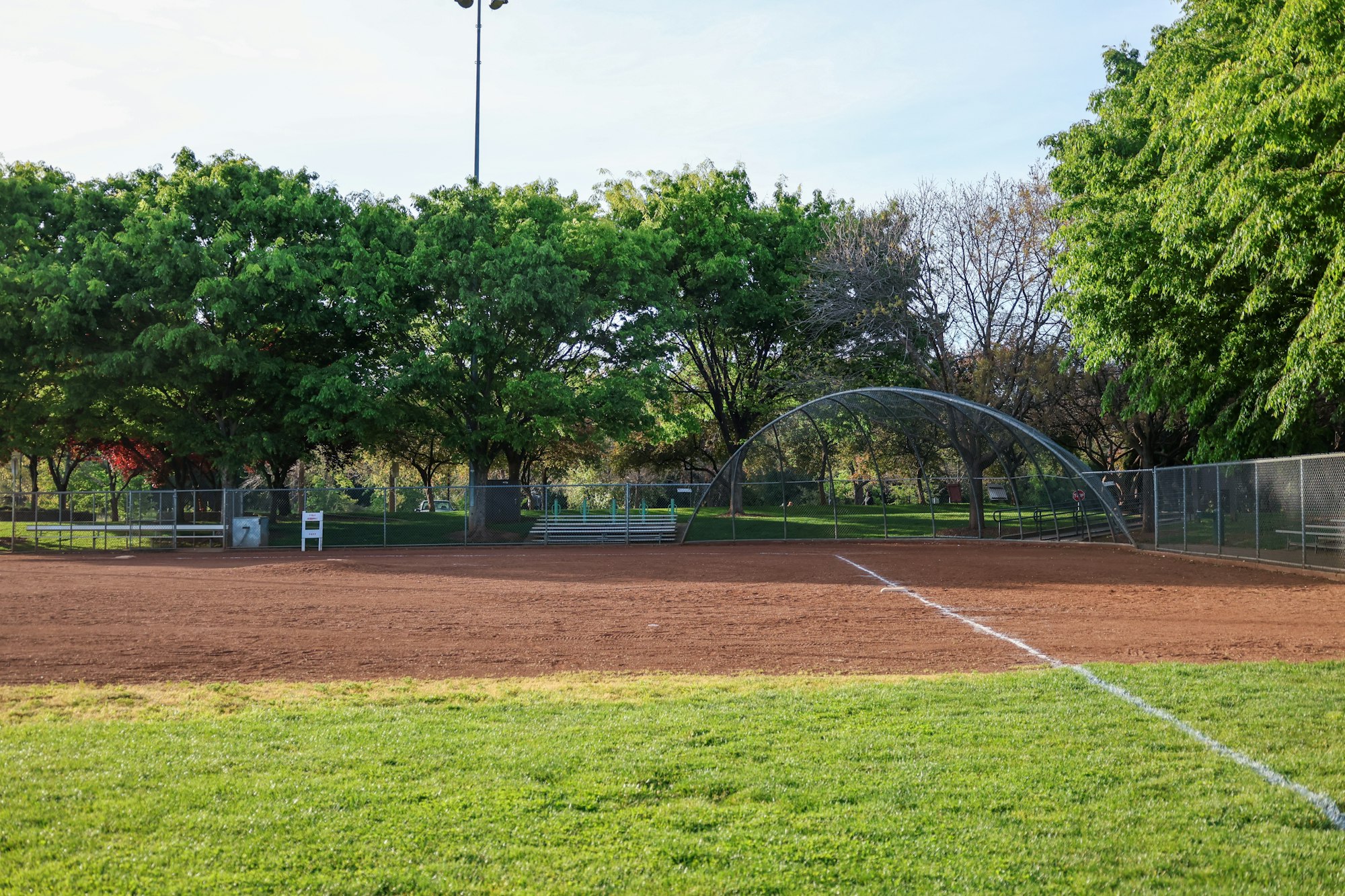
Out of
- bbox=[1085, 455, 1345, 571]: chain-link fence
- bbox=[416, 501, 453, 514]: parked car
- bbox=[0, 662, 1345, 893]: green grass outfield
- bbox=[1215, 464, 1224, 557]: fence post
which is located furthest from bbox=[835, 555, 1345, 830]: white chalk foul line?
bbox=[416, 501, 453, 514]: parked car

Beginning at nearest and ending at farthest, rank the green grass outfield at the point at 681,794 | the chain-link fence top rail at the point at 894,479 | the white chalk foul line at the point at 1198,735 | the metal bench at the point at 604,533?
the green grass outfield at the point at 681,794 → the white chalk foul line at the point at 1198,735 → the chain-link fence top rail at the point at 894,479 → the metal bench at the point at 604,533

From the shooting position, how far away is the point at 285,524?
29031 millimetres

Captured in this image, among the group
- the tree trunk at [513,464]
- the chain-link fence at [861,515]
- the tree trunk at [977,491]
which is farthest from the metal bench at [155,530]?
the tree trunk at [977,491]

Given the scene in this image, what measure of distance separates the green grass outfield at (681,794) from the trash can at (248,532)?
21941mm

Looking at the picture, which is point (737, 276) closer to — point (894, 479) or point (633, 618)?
point (894, 479)

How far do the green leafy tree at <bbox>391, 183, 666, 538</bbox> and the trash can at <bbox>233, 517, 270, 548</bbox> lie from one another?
5.49 m

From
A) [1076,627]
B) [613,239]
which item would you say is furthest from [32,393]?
[1076,627]

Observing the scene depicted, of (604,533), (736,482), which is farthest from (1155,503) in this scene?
(604,533)

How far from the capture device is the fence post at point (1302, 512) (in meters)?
16.3

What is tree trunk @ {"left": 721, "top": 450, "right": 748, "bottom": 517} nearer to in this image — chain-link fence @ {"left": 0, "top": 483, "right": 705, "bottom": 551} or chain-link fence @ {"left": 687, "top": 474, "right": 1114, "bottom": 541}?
chain-link fence @ {"left": 687, "top": 474, "right": 1114, "bottom": 541}

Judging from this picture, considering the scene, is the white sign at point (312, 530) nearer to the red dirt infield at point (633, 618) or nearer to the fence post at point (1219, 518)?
the red dirt infield at point (633, 618)

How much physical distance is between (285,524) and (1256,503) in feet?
82.7

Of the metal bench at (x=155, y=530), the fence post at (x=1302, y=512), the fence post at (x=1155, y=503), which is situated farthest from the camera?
the metal bench at (x=155, y=530)

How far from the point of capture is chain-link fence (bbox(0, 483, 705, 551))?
90.6ft
